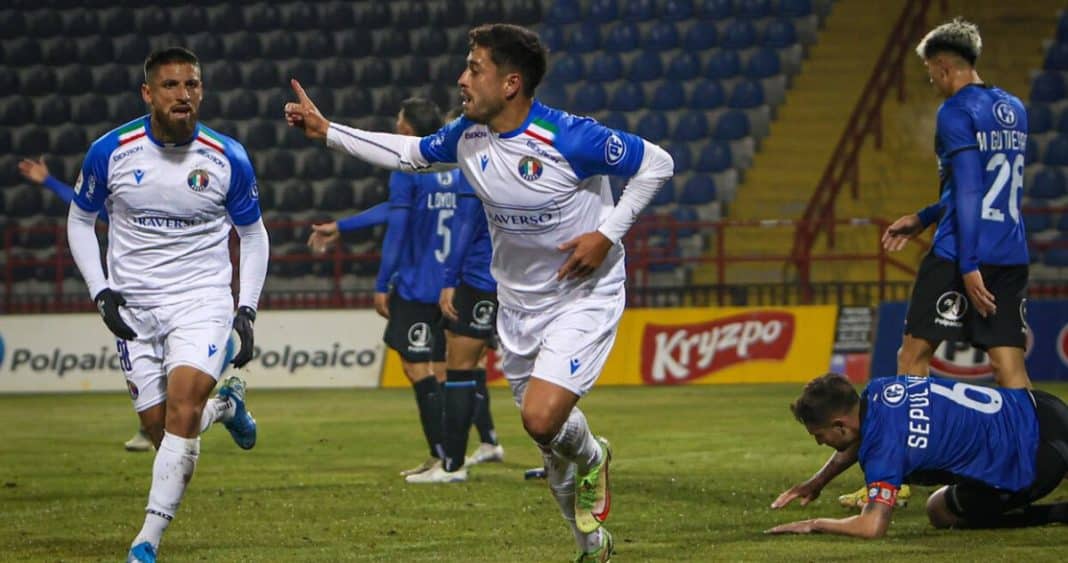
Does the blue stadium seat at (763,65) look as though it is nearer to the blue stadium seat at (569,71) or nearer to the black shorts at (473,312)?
the blue stadium seat at (569,71)

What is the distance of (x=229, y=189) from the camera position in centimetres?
705

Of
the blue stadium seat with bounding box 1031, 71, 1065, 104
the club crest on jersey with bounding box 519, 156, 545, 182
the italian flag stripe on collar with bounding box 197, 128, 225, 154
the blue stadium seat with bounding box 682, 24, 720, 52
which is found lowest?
the blue stadium seat with bounding box 1031, 71, 1065, 104

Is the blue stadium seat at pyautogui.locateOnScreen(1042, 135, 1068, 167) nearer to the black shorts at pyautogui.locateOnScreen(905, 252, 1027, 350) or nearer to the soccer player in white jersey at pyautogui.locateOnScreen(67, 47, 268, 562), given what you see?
the black shorts at pyautogui.locateOnScreen(905, 252, 1027, 350)

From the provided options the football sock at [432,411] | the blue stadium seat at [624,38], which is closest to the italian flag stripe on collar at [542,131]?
the football sock at [432,411]

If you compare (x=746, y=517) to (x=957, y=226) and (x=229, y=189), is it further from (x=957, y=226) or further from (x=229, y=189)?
(x=229, y=189)

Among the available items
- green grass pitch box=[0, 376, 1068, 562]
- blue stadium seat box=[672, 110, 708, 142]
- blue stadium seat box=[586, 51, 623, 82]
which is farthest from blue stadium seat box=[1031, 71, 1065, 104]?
green grass pitch box=[0, 376, 1068, 562]

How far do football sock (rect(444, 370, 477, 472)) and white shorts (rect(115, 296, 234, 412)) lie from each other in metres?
3.01

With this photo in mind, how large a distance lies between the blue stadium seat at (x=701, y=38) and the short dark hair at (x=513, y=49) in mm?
18742

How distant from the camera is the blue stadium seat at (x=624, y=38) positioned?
997 inches

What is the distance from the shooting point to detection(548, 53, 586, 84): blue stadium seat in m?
25.1

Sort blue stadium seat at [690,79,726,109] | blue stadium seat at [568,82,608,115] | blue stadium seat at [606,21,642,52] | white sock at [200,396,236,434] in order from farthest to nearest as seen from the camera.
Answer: blue stadium seat at [606,21,642,52], blue stadium seat at [568,82,608,115], blue stadium seat at [690,79,726,109], white sock at [200,396,236,434]

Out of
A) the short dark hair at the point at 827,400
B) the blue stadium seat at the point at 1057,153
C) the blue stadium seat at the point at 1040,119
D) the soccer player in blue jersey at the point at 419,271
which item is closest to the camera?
the short dark hair at the point at 827,400

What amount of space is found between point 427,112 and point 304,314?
962 centimetres

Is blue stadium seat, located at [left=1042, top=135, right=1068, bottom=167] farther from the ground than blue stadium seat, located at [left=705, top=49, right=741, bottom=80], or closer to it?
closer to it
